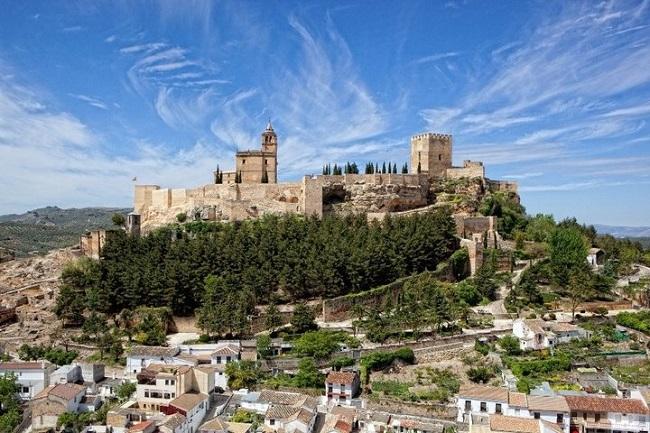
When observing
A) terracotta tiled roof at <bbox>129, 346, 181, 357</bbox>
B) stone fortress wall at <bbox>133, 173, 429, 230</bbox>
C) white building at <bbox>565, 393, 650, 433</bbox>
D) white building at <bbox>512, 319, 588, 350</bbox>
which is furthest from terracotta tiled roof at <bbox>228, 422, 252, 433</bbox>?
stone fortress wall at <bbox>133, 173, 429, 230</bbox>

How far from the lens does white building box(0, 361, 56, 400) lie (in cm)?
2347

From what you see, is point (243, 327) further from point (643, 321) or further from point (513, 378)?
point (643, 321)

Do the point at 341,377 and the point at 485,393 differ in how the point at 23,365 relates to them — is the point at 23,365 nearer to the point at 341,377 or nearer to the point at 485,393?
the point at 341,377

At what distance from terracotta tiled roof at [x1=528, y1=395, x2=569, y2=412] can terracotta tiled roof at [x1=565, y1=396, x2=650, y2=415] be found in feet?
0.92

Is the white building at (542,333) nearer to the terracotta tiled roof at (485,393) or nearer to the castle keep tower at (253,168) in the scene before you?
the terracotta tiled roof at (485,393)

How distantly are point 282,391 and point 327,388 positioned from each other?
5.85 ft

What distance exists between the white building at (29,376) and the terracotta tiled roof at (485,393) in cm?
1679

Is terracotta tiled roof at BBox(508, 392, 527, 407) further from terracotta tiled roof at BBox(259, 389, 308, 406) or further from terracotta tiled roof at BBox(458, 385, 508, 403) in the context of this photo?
terracotta tiled roof at BBox(259, 389, 308, 406)

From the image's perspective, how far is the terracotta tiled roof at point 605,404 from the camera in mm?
18500

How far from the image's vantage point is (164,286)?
29.1 meters

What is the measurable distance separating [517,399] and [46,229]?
10871 cm

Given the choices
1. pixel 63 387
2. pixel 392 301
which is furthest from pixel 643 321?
pixel 63 387

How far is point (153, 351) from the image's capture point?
24.2m

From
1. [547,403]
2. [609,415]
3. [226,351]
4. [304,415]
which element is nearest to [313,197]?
[226,351]
